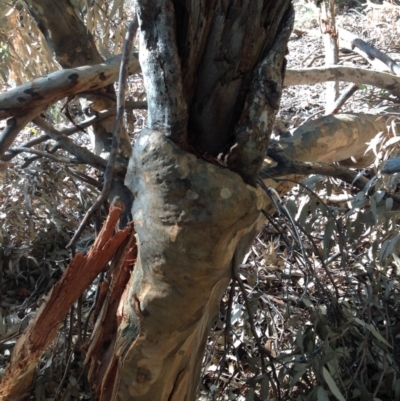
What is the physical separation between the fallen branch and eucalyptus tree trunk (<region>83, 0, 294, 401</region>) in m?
1.15

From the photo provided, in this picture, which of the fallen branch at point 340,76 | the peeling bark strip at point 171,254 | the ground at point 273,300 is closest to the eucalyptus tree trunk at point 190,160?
the peeling bark strip at point 171,254

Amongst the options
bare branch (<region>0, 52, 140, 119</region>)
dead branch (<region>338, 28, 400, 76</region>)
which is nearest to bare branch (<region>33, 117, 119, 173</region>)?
bare branch (<region>0, 52, 140, 119</region>)

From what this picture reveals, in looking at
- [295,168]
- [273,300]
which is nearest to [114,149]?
[295,168]

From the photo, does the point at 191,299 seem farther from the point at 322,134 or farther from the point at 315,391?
the point at 322,134

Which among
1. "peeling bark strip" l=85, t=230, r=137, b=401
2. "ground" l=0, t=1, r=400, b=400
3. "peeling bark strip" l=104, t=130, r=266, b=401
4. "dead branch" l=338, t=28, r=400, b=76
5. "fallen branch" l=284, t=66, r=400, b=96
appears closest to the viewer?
"peeling bark strip" l=104, t=130, r=266, b=401

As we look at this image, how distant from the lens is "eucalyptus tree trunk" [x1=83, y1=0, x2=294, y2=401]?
33.4 inches

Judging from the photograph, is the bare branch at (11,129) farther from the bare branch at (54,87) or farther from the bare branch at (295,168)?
the bare branch at (295,168)

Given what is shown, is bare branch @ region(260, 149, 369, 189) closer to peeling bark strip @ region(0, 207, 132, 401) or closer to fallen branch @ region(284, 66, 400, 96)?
peeling bark strip @ region(0, 207, 132, 401)

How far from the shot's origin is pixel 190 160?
33.7 inches

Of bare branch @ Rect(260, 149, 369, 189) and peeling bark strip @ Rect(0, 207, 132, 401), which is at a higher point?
bare branch @ Rect(260, 149, 369, 189)

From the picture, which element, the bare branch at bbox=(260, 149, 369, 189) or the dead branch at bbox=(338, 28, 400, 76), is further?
the dead branch at bbox=(338, 28, 400, 76)

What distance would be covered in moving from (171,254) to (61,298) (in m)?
0.39

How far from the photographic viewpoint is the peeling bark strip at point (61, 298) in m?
1.11

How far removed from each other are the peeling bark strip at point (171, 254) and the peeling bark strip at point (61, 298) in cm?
16
